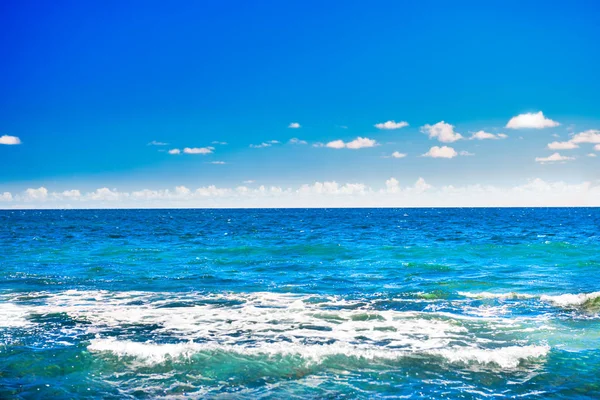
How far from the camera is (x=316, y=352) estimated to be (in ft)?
36.4

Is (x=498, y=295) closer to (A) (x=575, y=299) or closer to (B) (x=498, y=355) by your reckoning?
(A) (x=575, y=299)

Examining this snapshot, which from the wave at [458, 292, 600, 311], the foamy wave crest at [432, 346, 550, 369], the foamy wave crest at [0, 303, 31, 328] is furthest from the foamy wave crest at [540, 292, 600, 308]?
the foamy wave crest at [0, 303, 31, 328]

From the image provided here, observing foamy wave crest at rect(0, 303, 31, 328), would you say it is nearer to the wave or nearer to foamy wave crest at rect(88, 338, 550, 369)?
foamy wave crest at rect(88, 338, 550, 369)

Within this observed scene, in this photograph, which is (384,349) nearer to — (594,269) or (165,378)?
(165,378)

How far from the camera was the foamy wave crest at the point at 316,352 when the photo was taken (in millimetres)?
10648

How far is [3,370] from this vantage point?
33.0 feet

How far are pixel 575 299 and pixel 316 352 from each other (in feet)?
38.6

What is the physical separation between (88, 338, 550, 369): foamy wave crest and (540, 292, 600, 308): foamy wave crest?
652cm

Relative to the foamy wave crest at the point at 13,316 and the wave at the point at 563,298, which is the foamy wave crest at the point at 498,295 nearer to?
the wave at the point at 563,298

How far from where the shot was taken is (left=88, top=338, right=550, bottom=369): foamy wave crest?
10648 mm

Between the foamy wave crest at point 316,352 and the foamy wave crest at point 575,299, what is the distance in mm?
6519

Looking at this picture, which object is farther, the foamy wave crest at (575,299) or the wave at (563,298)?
the foamy wave crest at (575,299)

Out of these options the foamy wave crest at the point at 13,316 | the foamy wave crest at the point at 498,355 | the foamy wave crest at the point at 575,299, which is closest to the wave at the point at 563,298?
the foamy wave crest at the point at 575,299

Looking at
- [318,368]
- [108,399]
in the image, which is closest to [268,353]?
[318,368]
